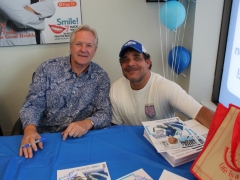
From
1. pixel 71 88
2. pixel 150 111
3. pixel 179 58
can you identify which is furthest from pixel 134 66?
pixel 179 58

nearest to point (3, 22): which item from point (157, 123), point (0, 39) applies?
point (0, 39)

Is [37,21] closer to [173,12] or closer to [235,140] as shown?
[173,12]

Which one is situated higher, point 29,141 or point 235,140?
point 235,140

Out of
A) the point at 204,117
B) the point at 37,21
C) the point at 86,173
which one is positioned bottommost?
the point at 86,173

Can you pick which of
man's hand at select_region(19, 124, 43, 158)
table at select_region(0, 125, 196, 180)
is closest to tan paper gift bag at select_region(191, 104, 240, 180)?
table at select_region(0, 125, 196, 180)

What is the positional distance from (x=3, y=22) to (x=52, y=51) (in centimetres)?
48

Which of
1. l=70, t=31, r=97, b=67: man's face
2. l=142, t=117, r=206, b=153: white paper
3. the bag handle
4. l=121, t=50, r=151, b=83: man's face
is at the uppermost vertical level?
l=70, t=31, r=97, b=67: man's face

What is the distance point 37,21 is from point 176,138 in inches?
62.9

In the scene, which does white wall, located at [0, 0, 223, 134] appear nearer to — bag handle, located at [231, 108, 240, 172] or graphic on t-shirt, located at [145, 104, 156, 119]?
graphic on t-shirt, located at [145, 104, 156, 119]

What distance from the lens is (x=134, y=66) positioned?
1.29 metres

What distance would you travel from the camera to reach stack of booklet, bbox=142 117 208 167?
2.80 ft

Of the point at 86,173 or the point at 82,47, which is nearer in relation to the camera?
the point at 86,173

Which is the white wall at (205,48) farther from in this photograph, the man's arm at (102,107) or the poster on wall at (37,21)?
the poster on wall at (37,21)

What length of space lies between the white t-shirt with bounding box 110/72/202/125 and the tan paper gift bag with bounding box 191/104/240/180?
50 cm
